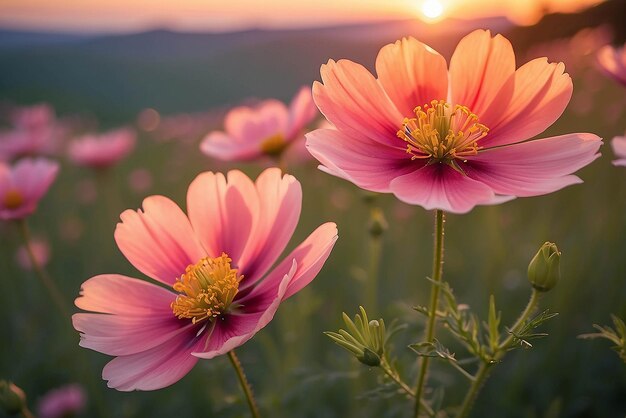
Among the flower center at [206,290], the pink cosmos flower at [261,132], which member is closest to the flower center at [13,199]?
the pink cosmos flower at [261,132]

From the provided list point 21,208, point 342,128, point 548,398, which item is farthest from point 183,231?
point 548,398

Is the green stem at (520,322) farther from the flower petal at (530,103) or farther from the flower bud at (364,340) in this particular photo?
the flower petal at (530,103)

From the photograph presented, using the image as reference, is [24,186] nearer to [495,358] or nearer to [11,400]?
[11,400]

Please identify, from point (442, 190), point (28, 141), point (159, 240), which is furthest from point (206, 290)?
Result: point (28, 141)

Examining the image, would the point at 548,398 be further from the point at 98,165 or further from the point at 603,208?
the point at 98,165

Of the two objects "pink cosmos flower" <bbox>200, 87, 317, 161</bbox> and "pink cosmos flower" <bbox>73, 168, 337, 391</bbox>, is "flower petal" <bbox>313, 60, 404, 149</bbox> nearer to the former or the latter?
"pink cosmos flower" <bbox>73, 168, 337, 391</bbox>

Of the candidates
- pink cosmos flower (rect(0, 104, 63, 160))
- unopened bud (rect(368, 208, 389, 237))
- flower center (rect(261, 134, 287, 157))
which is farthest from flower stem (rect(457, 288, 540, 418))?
pink cosmos flower (rect(0, 104, 63, 160))
